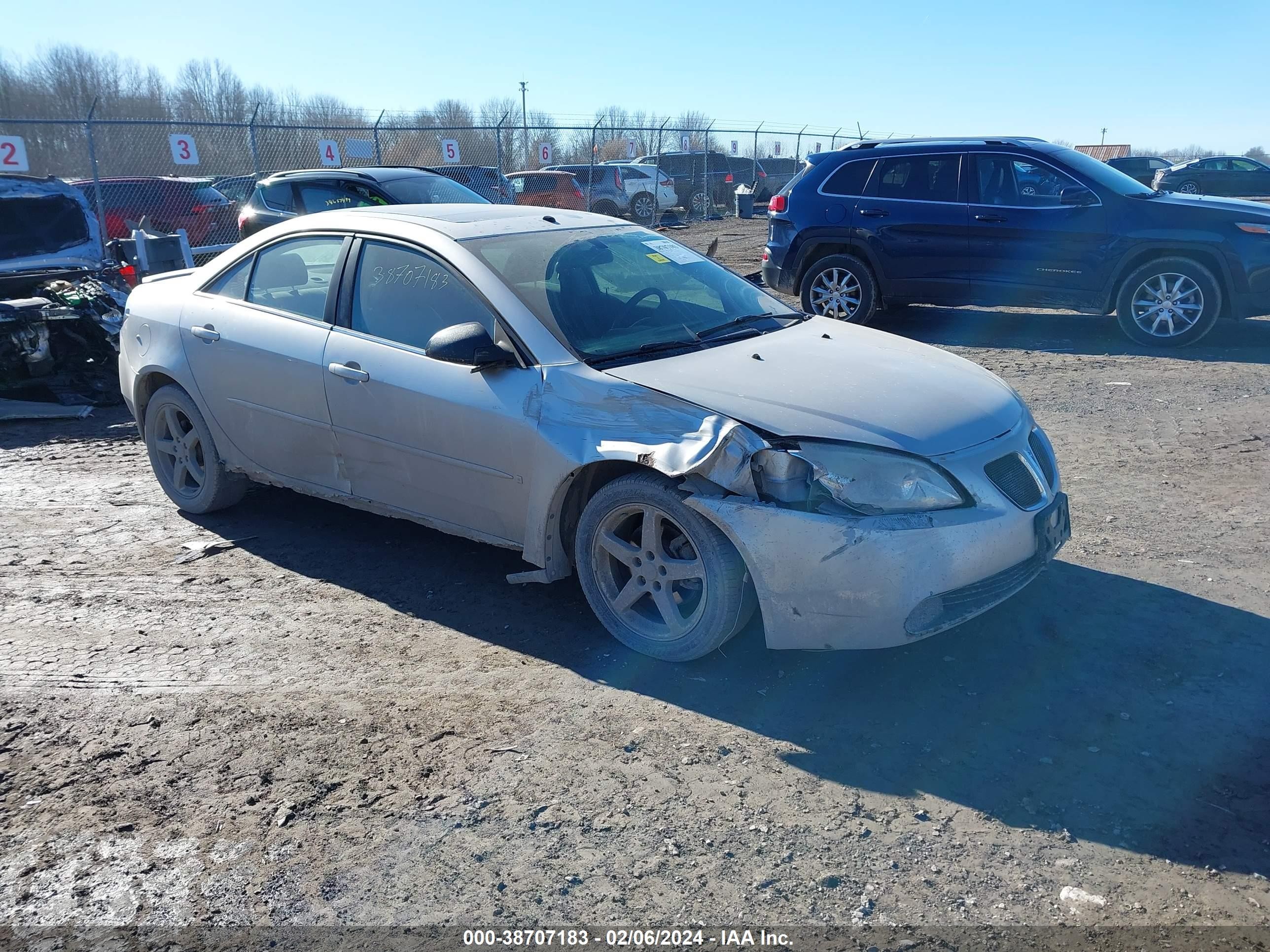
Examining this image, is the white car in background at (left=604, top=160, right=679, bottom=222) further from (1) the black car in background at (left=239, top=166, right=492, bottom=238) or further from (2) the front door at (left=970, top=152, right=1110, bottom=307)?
(2) the front door at (left=970, top=152, right=1110, bottom=307)

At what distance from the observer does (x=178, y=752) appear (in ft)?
11.5

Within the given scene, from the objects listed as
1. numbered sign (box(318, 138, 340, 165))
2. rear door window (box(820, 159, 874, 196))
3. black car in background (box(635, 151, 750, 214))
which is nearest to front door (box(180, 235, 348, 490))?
rear door window (box(820, 159, 874, 196))

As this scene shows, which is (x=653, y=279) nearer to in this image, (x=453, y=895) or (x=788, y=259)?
(x=453, y=895)

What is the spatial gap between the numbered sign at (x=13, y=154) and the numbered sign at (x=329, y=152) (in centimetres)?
510

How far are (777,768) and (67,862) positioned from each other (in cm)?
211

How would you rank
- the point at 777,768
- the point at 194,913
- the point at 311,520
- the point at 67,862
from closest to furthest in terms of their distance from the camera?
the point at 194,913 → the point at 67,862 → the point at 777,768 → the point at 311,520

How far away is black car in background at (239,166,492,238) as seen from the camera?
12.4 meters

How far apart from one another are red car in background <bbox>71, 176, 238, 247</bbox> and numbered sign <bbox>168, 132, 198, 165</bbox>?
2.52 m

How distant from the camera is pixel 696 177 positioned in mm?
31641

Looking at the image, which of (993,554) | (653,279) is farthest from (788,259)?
(993,554)

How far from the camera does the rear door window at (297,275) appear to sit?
16.2 ft

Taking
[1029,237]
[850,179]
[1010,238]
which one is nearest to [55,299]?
[850,179]

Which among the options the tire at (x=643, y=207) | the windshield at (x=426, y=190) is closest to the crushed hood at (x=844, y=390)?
the windshield at (x=426, y=190)

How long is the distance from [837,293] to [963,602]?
310 inches
